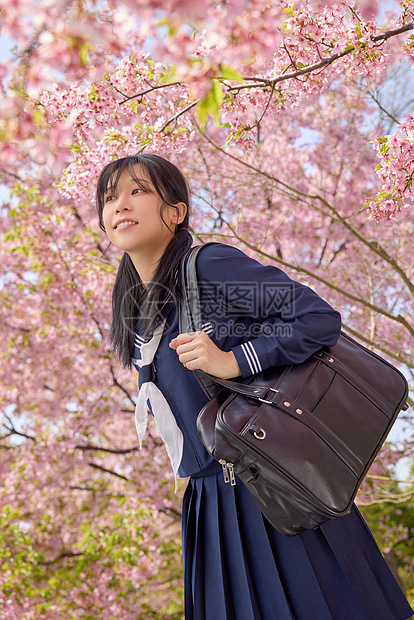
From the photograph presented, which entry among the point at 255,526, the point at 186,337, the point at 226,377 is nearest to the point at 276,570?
the point at 255,526

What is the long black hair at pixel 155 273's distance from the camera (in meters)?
1.70

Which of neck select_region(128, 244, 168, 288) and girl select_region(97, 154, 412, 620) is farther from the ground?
neck select_region(128, 244, 168, 288)

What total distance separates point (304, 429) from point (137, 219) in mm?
933

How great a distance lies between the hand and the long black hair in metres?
0.24

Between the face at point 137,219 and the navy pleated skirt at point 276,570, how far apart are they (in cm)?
83

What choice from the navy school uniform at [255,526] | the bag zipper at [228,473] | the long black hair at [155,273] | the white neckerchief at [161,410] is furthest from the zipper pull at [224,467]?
the long black hair at [155,273]

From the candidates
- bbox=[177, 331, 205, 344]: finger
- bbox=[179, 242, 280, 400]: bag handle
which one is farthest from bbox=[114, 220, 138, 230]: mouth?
bbox=[177, 331, 205, 344]: finger

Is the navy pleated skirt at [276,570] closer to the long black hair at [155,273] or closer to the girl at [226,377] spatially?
the girl at [226,377]

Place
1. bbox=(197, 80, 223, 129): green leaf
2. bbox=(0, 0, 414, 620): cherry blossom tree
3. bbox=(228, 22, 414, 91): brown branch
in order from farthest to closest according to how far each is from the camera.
→ bbox=(0, 0, 414, 620): cherry blossom tree < bbox=(228, 22, 414, 91): brown branch < bbox=(197, 80, 223, 129): green leaf

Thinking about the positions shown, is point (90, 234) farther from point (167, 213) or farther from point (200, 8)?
point (200, 8)

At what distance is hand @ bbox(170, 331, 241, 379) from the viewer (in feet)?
4.62

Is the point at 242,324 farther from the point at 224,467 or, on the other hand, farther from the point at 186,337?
the point at 224,467

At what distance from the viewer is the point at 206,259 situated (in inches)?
62.7

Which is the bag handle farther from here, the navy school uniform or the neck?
the neck
